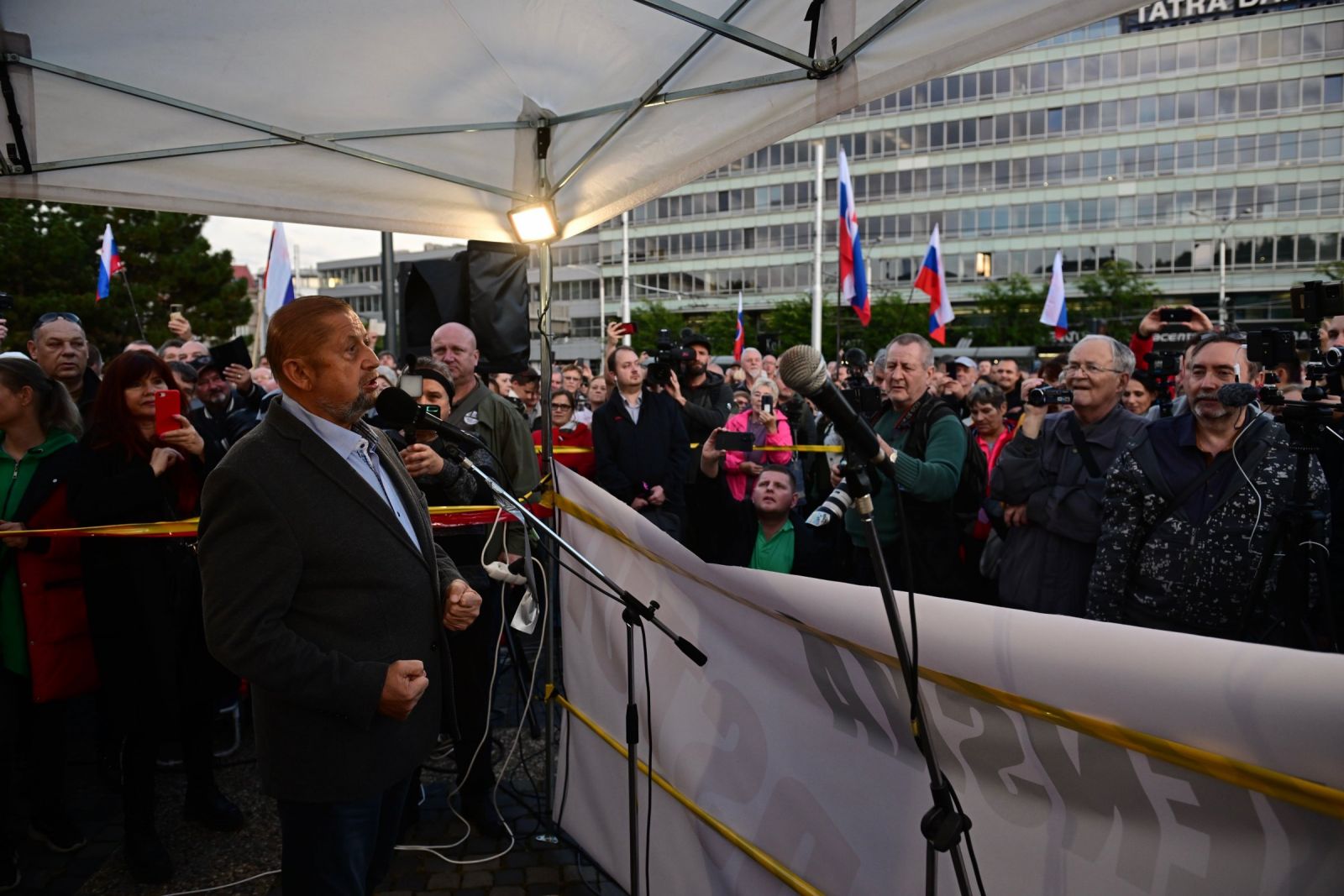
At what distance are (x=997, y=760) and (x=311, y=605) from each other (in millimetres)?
1664

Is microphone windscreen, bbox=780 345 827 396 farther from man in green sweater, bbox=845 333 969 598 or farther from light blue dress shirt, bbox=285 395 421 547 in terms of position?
man in green sweater, bbox=845 333 969 598

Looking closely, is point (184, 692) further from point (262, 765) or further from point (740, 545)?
point (740, 545)

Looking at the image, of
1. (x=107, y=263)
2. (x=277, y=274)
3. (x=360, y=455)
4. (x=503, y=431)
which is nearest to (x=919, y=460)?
(x=503, y=431)

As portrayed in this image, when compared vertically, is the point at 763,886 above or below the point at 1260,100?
below

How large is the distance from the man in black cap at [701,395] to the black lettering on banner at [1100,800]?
5.71 metres

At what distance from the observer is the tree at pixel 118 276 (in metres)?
28.0

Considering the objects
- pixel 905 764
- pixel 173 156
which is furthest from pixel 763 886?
pixel 173 156

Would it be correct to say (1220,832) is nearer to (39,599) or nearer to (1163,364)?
(39,599)

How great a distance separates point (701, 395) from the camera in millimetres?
8477

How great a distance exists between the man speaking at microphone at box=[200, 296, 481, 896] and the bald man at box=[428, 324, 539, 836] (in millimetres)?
1416

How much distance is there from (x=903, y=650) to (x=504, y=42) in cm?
339

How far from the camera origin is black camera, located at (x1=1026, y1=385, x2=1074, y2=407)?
14.5 feet

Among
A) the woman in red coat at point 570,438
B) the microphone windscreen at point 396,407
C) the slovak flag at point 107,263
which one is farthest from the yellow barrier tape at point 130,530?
the slovak flag at point 107,263

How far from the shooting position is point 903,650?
1.75m
